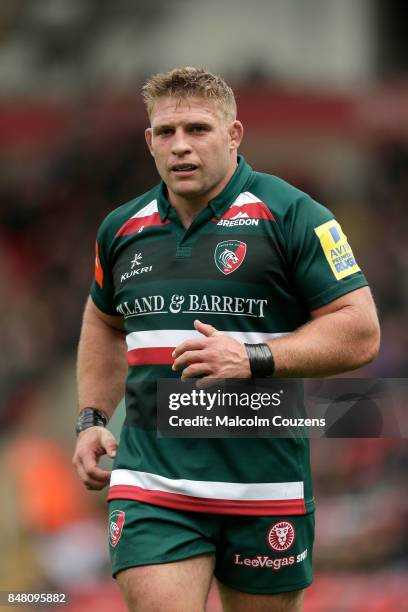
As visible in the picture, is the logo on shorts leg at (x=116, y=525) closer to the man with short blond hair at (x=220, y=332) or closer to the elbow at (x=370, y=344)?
the man with short blond hair at (x=220, y=332)

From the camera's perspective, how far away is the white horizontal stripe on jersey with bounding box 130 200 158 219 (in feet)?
14.8

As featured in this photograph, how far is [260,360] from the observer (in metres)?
3.98

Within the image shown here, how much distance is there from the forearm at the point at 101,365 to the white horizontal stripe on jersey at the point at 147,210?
0.53m

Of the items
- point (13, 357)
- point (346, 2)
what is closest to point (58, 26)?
point (346, 2)

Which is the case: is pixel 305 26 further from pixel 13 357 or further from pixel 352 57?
pixel 13 357

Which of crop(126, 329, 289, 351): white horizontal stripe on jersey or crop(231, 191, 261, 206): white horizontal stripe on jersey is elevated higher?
crop(231, 191, 261, 206): white horizontal stripe on jersey

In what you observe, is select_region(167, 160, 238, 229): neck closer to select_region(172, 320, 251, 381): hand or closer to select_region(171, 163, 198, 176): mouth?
select_region(171, 163, 198, 176): mouth

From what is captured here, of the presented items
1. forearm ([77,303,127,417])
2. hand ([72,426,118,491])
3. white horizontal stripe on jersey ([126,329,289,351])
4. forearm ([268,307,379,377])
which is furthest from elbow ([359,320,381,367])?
forearm ([77,303,127,417])

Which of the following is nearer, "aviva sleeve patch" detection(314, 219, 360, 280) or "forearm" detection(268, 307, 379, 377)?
"forearm" detection(268, 307, 379, 377)

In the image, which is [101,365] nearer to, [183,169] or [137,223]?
[137,223]

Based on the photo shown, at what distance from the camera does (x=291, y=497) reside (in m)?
4.32

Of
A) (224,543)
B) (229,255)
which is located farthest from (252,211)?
(224,543)

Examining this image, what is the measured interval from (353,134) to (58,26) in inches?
146

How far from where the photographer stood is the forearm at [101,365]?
15.7 ft
